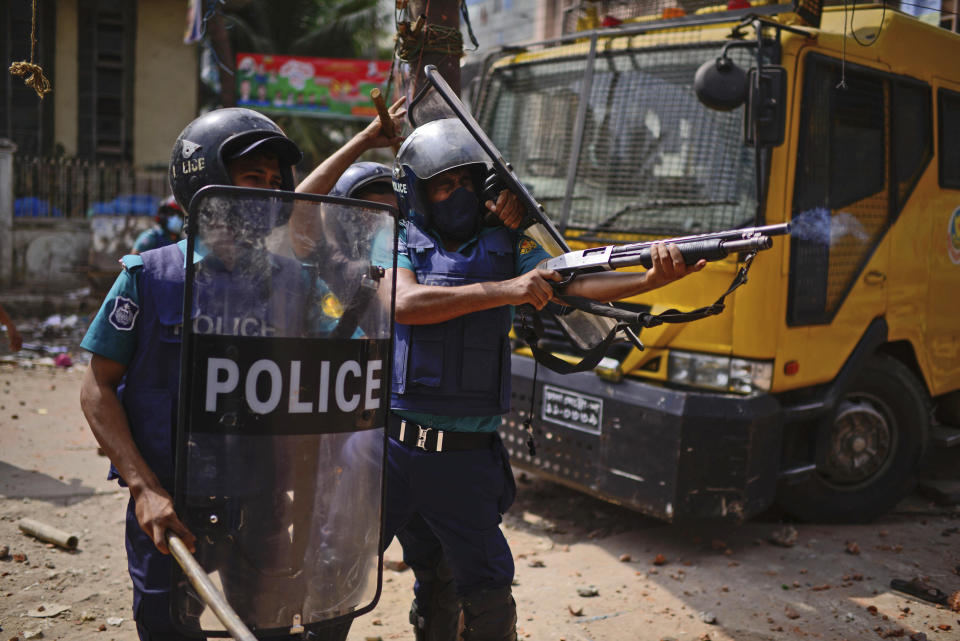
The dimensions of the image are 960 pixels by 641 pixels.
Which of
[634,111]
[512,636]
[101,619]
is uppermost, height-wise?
[634,111]

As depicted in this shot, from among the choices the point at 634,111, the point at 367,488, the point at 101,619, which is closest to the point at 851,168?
the point at 634,111

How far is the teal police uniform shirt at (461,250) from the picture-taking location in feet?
8.66

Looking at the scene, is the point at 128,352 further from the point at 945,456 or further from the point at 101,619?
the point at 945,456

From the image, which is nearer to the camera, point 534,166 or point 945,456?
point 534,166

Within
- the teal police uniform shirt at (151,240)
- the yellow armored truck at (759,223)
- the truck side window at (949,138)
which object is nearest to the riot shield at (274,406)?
the yellow armored truck at (759,223)

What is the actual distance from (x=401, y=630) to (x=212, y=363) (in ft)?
7.40

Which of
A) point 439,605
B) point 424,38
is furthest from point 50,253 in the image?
point 439,605

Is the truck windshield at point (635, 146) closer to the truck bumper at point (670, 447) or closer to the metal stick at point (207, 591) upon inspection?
the truck bumper at point (670, 447)

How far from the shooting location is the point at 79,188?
13000 mm

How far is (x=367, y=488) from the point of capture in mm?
2023

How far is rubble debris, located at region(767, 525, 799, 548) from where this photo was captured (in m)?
4.59

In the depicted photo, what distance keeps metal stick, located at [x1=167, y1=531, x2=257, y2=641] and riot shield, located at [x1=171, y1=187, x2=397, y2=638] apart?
0.06m

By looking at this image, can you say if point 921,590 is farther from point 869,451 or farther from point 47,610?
point 47,610

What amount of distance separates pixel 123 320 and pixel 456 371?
1048 mm
